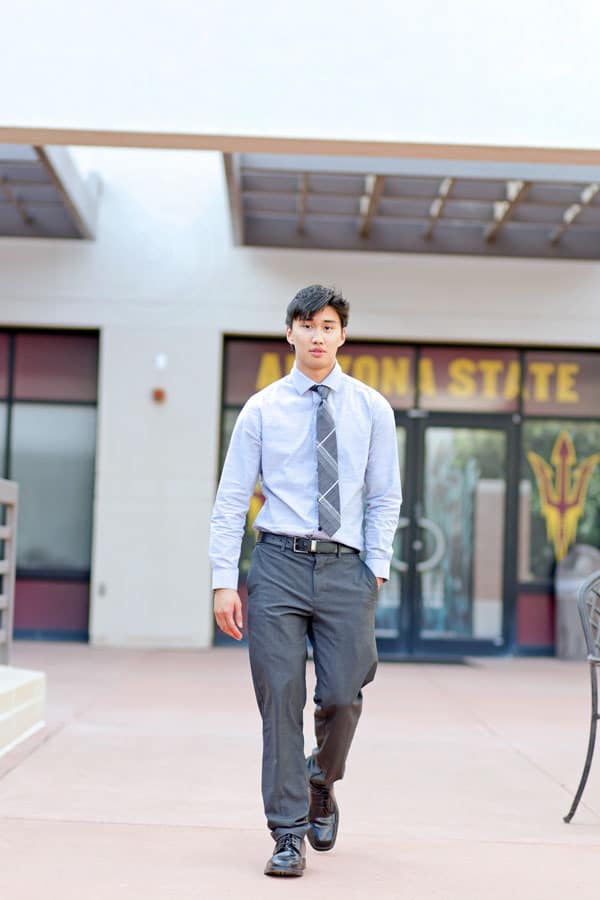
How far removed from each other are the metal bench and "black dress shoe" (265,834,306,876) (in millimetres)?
1253

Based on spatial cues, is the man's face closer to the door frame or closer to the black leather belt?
the black leather belt

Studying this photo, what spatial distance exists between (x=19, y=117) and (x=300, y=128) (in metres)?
1.69

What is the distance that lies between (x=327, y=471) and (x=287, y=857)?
3.72 ft

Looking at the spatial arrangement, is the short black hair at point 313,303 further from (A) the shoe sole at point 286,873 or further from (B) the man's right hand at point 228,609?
(A) the shoe sole at point 286,873

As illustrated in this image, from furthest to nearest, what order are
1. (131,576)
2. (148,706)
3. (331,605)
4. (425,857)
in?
1. (131,576)
2. (148,706)
3. (425,857)
4. (331,605)

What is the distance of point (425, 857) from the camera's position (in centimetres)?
407

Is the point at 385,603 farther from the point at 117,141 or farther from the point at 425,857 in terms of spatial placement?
the point at 425,857

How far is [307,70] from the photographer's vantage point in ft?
25.1

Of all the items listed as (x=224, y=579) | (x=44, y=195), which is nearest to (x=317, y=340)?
(x=224, y=579)

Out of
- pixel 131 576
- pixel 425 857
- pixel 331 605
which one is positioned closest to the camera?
pixel 331 605

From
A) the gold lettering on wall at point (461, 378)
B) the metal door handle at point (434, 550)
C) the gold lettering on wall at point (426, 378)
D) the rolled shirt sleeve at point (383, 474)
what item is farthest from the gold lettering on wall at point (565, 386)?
the rolled shirt sleeve at point (383, 474)

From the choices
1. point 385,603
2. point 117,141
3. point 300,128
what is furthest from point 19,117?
point 385,603

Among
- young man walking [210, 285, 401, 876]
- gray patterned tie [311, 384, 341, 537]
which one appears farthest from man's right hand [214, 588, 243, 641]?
gray patterned tie [311, 384, 341, 537]

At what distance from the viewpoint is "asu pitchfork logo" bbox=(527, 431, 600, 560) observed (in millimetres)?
12008
